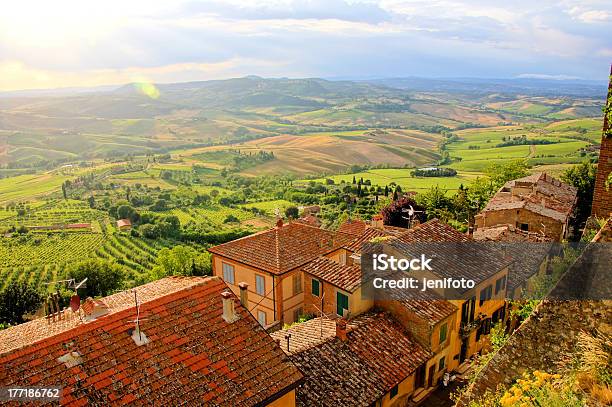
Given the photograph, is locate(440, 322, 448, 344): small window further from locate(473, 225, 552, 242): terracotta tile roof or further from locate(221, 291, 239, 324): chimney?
locate(473, 225, 552, 242): terracotta tile roof

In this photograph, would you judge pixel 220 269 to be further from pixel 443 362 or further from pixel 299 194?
pixel 299 194

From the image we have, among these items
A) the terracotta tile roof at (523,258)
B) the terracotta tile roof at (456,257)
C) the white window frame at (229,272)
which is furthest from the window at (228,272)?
the terracotta tile roof at (523,258)

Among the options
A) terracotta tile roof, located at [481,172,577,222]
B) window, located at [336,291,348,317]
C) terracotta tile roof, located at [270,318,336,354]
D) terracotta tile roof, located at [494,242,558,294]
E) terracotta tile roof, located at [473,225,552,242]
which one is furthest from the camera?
terracotta tile roof, located at [481,172,577,222]

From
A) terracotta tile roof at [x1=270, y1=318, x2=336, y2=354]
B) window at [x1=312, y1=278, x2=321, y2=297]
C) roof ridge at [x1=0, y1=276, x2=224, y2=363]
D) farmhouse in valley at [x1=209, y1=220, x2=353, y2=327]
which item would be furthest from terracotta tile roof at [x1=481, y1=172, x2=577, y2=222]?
roof ridge at [x1=0, y1=276, x2=224, y2=363]

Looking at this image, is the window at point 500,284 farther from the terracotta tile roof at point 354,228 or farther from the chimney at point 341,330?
the terracotta tile roof at point 354,228

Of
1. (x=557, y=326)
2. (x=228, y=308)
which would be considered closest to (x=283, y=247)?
(x=228, y=308)
